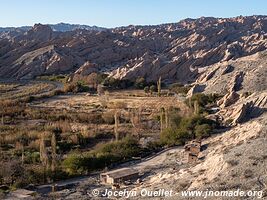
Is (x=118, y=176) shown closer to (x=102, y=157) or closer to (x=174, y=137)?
(x=102, y=157)

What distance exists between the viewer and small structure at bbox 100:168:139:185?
1739 centimetres

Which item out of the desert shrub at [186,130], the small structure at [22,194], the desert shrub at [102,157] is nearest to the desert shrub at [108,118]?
the desert shrub at [186,130]

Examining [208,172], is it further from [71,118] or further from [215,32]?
[215,32]

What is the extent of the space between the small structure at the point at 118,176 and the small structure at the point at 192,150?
7.67ft

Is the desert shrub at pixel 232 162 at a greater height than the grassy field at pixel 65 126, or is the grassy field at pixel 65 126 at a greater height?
the desert shrub at pixel 232 162

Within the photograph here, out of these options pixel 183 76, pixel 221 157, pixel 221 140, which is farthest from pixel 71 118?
pixel 183 76

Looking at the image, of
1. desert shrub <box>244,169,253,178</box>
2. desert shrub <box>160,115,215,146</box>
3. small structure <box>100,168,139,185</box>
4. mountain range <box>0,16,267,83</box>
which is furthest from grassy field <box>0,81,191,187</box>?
mountain range <box>0,16,267,83</box>

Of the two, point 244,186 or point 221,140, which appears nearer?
point 244,186

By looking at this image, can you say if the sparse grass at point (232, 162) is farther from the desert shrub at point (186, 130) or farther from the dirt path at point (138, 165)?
the desert shrub at point (186, 130)

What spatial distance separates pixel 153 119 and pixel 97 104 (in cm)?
998

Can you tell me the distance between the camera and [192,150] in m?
20.7

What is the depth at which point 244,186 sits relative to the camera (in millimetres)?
12969

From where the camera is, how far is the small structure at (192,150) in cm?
1944

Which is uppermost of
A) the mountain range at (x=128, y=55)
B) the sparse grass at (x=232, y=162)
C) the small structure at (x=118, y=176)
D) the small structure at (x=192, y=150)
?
the mountain range at (x=128, y=55)
